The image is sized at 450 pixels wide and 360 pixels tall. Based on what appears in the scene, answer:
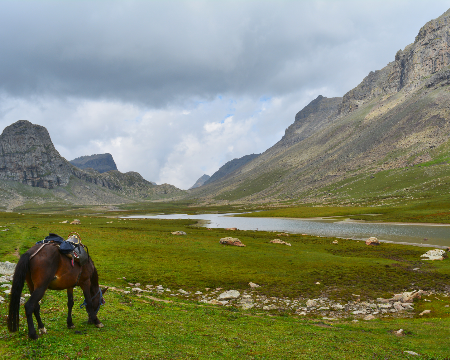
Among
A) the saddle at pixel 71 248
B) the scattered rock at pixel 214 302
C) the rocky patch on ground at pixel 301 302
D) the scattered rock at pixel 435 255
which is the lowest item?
the scattered rock at pixel 435 255

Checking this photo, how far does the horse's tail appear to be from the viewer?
10209 mm

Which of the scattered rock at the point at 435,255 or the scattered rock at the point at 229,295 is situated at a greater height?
the scattered rock at the point at 229,295

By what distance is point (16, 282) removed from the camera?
10.4 meters

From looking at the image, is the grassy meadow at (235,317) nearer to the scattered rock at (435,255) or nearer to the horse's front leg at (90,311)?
the horse's front leg at (90,311)

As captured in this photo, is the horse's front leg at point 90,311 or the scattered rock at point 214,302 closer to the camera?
the horse's front leg at point 90,311

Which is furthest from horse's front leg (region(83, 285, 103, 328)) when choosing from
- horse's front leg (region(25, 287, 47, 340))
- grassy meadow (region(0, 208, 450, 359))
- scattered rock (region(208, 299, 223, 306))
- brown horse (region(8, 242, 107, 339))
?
scattered rock (region(208, 299, 223, 306))

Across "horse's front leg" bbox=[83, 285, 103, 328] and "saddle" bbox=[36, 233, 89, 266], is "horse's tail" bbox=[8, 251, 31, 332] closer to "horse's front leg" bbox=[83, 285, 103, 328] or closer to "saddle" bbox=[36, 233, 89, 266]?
"saddle" bbox=[36, 233, 89, 266]

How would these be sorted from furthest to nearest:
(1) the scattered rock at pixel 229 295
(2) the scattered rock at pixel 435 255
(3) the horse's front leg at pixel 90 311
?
(2) the scattered rock at pixel 435 255, (1) the scattered rock at pixel 229 295, (3) the horse's front leg at pixel 90 311

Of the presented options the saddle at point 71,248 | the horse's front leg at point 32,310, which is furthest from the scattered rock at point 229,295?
the horse's front leg at point 32,310

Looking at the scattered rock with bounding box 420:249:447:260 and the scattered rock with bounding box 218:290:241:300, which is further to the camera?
the scattered rock with bounding box 420:249:447:260

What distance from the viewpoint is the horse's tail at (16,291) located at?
10209mm

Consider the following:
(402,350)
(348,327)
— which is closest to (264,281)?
(348,327)

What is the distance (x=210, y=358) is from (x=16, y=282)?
27.3 ft

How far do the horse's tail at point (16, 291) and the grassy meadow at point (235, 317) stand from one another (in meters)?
0.42
